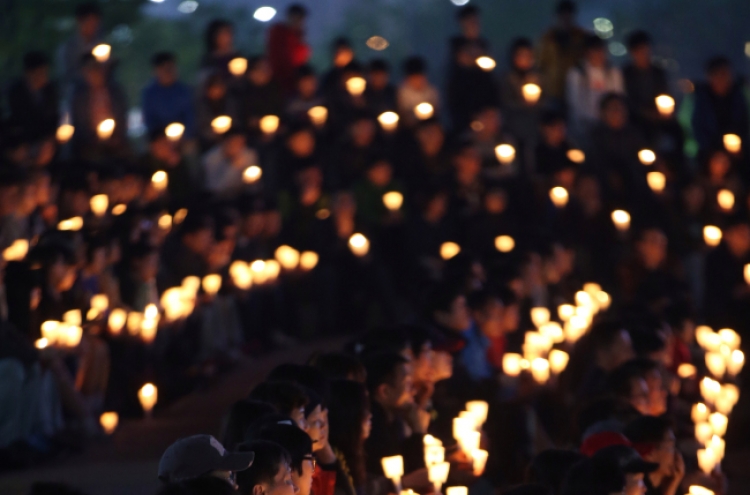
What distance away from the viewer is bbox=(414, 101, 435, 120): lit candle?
1087 cm

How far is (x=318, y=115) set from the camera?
10.5 m

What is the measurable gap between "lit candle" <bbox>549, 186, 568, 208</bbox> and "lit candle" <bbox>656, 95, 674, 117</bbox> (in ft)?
5.29

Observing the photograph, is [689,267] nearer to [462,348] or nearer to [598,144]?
[598,144]

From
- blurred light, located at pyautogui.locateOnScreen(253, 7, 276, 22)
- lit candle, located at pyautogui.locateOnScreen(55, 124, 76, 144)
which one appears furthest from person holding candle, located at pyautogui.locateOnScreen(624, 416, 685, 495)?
blurred light, located at pyautogui.locateOnScreen(253, 7, 276, 22)

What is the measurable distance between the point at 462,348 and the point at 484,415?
2.79ft

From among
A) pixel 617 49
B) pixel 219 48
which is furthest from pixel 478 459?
pixel 617 49

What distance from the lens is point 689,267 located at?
392 inches

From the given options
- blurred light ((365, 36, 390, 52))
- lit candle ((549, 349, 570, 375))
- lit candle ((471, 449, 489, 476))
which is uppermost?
lit candle ((471, 449, 489, 476))

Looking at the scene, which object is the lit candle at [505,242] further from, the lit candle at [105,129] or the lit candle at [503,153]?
the lit candle at [105,129]

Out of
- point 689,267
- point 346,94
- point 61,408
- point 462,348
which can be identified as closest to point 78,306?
point 61,408

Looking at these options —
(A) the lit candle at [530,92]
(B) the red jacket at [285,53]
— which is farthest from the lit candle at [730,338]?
(B) the red jacket at [285,53]

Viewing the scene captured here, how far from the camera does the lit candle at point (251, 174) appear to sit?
986 cm

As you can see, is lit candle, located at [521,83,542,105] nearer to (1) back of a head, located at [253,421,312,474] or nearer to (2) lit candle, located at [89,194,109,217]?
(2) lit candle, located at [89,194,109,217]

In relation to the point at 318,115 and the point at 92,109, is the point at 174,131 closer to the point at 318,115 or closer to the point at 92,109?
the point at 92,109
